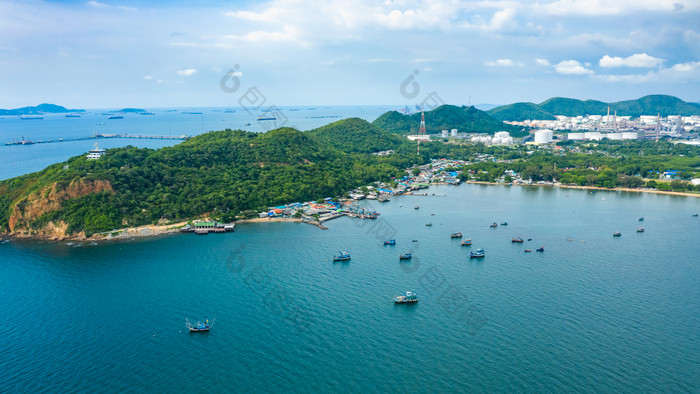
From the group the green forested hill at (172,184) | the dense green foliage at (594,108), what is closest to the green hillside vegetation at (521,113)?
the dense green foliage at (594,108)

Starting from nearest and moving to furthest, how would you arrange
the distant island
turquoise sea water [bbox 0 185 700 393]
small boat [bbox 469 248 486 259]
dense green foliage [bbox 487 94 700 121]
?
turquoise sea water [bbox 0 185 700 393]
small boat [bbox 469 248 486 259]
the distant island
dense green foliage [bbox 487 94 700 121]

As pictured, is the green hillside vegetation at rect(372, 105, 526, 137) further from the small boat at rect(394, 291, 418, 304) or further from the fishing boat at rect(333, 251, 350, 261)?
the small boat at rect(394, 291, 418, 304)

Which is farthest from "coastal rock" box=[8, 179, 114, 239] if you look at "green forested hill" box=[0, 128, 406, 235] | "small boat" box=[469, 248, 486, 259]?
"small boat" box=[469, 248, 486, 259]

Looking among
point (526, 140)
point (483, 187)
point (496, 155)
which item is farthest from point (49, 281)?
point (526, 140)

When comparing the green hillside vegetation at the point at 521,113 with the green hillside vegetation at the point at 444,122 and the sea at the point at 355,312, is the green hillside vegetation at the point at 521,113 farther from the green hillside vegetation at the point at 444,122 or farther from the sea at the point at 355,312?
the sea at the point at 355,312

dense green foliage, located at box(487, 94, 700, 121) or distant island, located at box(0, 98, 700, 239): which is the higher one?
dense green foliage, located at box(487, 94, 700, 121)

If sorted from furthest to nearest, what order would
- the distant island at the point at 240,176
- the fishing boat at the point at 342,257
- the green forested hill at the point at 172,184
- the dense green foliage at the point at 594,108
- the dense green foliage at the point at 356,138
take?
the dense green foliage at the point at 594,108 < the dense green foliage at the point at 356,138 < the distant island at the point at 240,176 < the green forested hill at the point at 172,184 < the fishing boat at the point at 342,257

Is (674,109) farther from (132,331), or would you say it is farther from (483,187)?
(132,331)

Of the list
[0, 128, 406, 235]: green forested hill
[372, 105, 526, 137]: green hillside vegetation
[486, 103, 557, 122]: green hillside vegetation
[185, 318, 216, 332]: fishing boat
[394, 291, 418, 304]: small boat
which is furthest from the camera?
[486, 103, 557, 122]: green hillside vegetation
